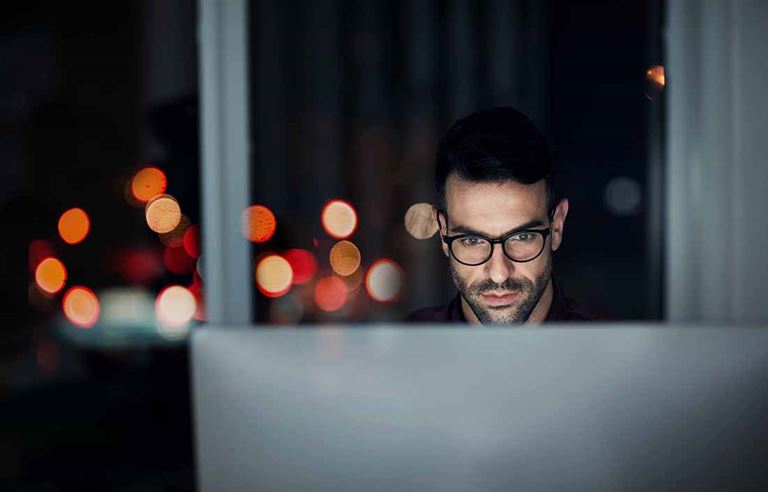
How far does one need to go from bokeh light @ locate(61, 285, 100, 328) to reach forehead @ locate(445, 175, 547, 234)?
3579mm

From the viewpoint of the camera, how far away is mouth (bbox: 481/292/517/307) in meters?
1.51

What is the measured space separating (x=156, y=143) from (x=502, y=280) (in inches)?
61.1

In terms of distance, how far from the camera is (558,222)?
1.63 metres

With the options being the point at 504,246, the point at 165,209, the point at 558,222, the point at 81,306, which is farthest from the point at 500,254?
the point at 81,306

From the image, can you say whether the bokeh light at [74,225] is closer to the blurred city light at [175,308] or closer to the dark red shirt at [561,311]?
the blurred city light at [175,308]

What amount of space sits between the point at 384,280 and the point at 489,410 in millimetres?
1514

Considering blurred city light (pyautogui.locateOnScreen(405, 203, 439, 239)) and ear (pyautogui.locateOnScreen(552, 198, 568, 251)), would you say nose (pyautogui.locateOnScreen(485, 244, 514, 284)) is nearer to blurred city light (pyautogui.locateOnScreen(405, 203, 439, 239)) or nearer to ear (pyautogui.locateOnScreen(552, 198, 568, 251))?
ear (pyautogui.locateOnScreen(552, 198, 568, 251))

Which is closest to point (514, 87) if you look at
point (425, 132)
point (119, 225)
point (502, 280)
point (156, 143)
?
point (425, 132)

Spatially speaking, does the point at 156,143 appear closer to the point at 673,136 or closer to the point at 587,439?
the point at 673,136

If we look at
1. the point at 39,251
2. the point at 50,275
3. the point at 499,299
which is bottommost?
the point at 50,275

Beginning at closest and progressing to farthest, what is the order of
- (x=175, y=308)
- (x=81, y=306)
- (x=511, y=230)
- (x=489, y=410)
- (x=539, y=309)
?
(x=489, y=410) < (x=511, y=230) < (x=539, y=309) < (x=175, y=308) < (x=81, y=306)

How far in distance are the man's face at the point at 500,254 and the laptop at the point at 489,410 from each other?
82 centimetres

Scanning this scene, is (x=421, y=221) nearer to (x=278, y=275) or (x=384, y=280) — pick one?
(x=384, y=280)

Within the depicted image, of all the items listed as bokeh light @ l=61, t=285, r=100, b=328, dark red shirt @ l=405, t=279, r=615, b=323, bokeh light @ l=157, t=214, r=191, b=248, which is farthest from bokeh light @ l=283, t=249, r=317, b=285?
bokeh light @ l=61, t=285, r=100, b=328
